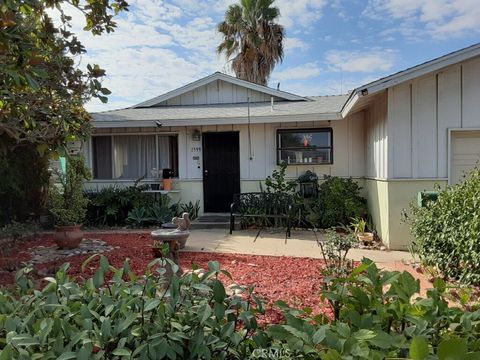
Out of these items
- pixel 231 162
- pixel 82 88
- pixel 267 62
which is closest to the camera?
pixel 82 88

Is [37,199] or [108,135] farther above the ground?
[108,135]

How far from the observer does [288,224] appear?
807 cm

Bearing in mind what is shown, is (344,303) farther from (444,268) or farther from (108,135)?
(108,135)

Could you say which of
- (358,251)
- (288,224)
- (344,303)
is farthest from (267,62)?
(344,303)

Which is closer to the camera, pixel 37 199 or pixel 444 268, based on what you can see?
pixel 444 268

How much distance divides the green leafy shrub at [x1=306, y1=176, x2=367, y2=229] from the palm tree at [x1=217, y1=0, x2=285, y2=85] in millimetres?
12444

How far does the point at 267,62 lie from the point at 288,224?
14244 millimetres

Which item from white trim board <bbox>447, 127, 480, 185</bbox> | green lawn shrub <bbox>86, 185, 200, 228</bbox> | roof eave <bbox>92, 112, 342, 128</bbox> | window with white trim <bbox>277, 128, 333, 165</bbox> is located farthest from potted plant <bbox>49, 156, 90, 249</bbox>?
white trim board <bbox>447, 127, 480, 185</bbox>

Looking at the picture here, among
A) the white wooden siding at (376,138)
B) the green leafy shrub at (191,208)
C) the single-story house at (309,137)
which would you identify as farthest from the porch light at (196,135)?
the white wooden siding at (376,138)

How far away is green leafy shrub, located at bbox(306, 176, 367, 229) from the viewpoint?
8.48 metres

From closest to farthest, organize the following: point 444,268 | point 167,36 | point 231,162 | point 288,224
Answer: point 444,268 → point 288,224 → point 167,36 → point 231,162

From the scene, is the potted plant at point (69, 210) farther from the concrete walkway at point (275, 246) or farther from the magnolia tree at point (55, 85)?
the magnolia tree at point (55, 85)

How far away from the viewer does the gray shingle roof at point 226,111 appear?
949cm

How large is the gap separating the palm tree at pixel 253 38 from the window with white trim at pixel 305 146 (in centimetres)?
1116
